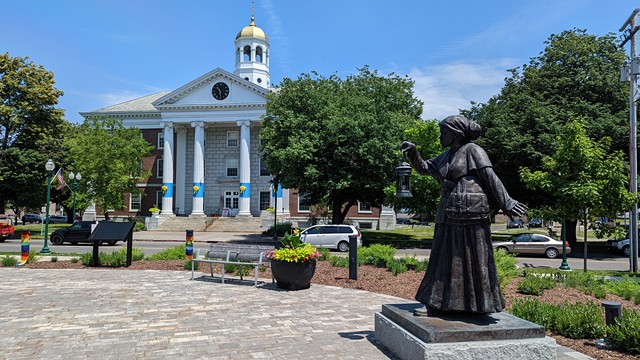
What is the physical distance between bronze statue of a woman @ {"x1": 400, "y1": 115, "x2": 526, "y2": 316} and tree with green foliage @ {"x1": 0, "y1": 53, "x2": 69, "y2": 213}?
3473 cm

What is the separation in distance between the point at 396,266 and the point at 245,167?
123ft

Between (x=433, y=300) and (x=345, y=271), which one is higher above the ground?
(x=433, y=300)

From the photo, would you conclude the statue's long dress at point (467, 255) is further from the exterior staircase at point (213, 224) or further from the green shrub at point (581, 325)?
the exterior staircase at point (213, 224)

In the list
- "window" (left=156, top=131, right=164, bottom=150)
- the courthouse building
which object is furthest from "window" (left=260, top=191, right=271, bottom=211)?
"window" (left=156, top=131, right=164, bottom=150)

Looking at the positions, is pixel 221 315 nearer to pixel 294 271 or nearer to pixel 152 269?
pixel 294 271

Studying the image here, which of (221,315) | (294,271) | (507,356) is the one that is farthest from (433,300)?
(294,271)

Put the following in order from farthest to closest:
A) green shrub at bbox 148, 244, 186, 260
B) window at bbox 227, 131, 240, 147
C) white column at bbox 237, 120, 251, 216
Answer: window at bbox 227, 131, 240, 147, white column at bbox 237, 120, 251, 216, green shrub at bbox 148, 244, 186, 260

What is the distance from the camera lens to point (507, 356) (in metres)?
5.07

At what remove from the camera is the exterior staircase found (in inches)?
1727

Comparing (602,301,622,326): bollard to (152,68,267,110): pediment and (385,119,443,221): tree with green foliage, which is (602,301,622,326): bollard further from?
(152,68,267,110): pediment

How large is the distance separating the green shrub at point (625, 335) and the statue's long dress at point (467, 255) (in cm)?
189

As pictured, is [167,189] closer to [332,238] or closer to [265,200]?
[265,200]

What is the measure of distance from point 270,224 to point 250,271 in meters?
30.0

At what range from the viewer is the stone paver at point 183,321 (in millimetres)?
6190
